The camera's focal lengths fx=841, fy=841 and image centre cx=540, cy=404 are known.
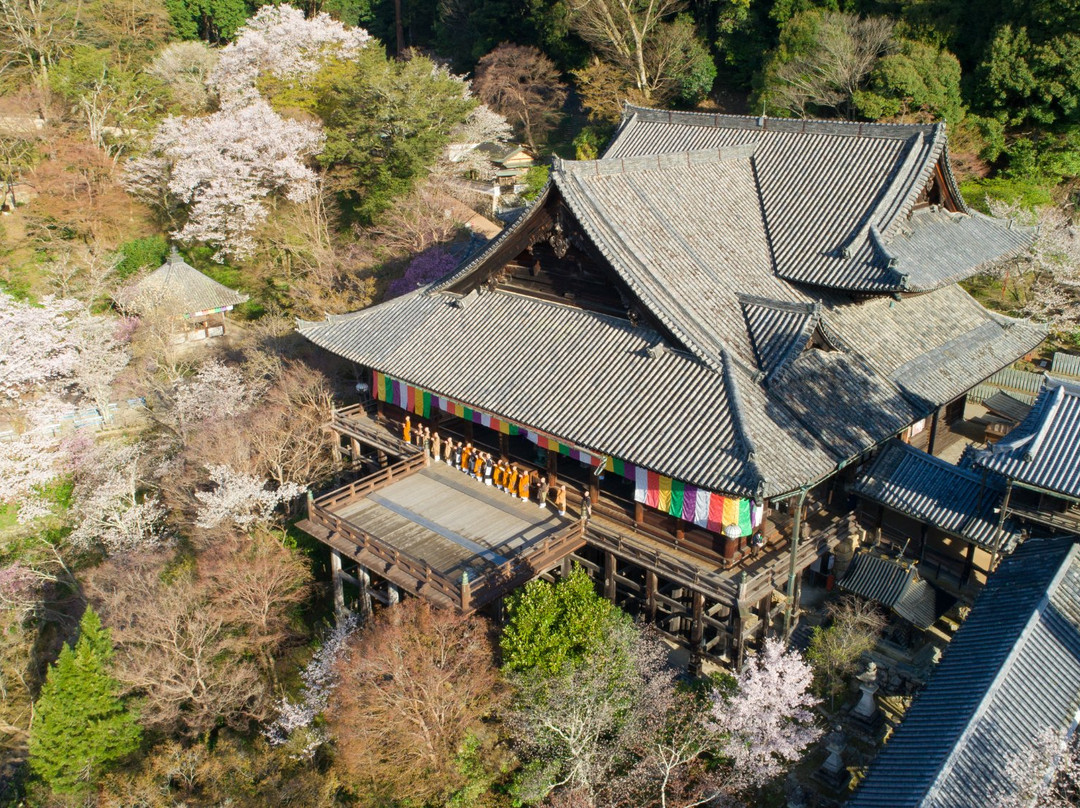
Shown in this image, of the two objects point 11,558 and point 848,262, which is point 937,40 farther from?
point 11,558

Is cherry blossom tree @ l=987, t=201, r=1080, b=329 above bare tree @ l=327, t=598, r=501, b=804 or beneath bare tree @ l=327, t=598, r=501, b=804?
above

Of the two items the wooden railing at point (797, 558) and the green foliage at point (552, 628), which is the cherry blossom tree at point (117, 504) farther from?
the wooden railing at point (797, 558)

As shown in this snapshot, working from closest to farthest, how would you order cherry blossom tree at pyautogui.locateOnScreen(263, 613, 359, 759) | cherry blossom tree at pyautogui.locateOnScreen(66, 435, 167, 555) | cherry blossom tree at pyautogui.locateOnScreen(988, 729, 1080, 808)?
1. cherry blossom tree at pyautogui.locateOnScreen(988, 729, 1080, 808)
2. cherry blossom tree at pyautogui.locateOnScreen(263, 613, 359, 759)
3. cherry blossom tree at pyautogui.locateOnScreen(66, 435, 167, 555)

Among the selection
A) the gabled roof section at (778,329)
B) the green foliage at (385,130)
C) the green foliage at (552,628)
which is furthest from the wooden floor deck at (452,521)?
the green foliage at (385,130)

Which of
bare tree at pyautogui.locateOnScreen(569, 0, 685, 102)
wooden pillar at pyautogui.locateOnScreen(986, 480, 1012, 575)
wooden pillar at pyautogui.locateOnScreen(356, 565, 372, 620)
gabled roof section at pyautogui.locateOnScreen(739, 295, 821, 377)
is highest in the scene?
bare tree at pyautogui.locateOnScreen(569, 0, 685, 102)

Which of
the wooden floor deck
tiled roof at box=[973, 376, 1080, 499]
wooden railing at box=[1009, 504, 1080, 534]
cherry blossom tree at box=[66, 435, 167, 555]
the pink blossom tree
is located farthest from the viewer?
the pink blossom tree

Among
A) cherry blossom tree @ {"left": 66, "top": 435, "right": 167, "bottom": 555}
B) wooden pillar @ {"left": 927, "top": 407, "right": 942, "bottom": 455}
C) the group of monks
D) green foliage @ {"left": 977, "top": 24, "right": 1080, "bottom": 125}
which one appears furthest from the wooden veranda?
green foliage @ {"left": 977, "top": 24, "right": 1080, "bottom": 125}

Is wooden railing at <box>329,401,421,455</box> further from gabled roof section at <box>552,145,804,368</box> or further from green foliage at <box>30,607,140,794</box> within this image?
green foliage at <box>30,607,140,794</box>
